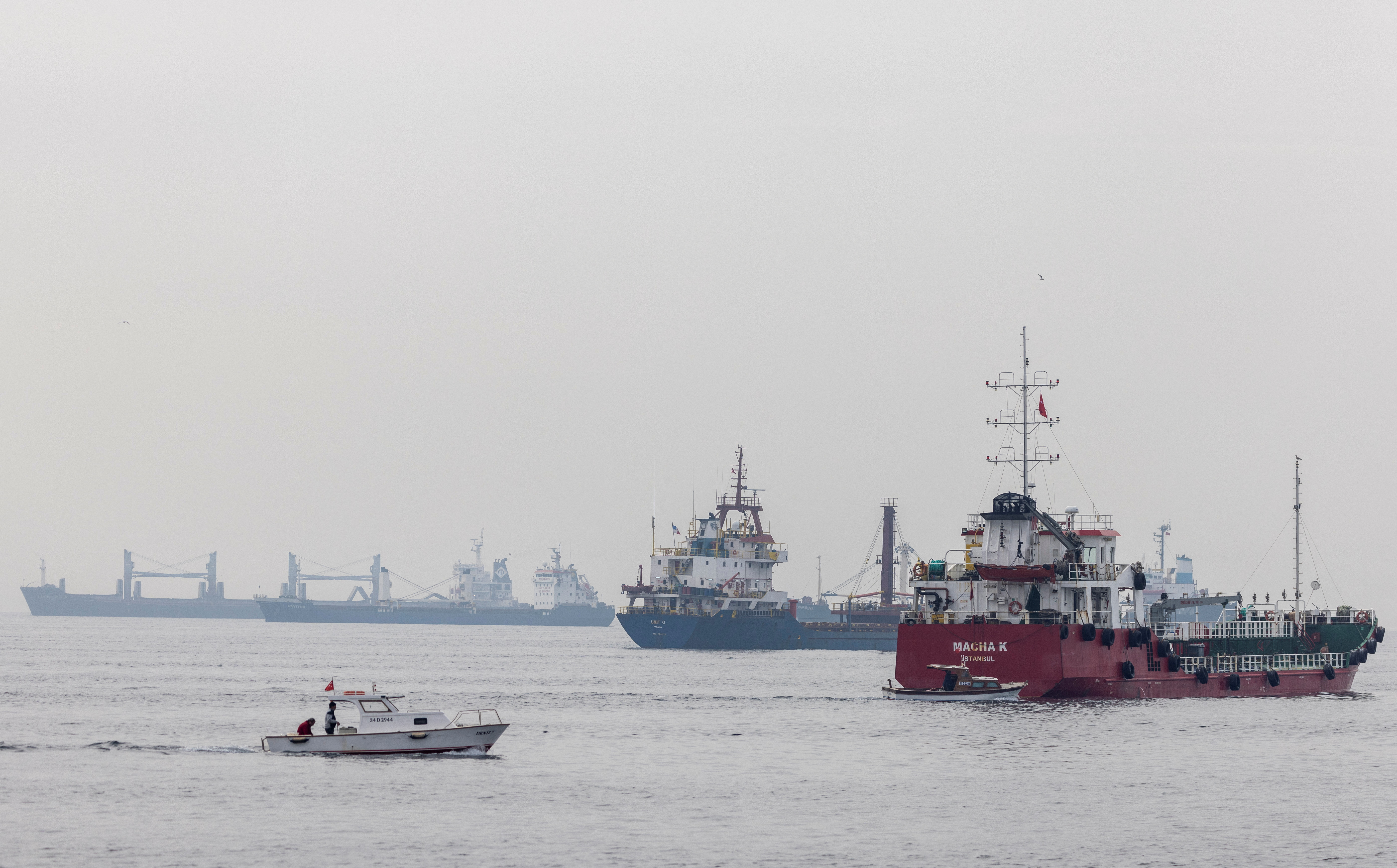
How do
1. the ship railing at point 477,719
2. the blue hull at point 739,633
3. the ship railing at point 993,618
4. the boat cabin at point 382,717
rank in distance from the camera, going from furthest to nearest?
the blue hull at point 739,633 < the ship railing at point 993,618 < the ship railing at point 477,719 < the boat cabin at point 382,717

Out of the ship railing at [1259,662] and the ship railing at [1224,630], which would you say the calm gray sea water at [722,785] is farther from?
the ship railing at [1224,630]

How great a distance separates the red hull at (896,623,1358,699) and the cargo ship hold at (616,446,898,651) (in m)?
71.4

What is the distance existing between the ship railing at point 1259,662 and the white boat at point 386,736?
3984 cm

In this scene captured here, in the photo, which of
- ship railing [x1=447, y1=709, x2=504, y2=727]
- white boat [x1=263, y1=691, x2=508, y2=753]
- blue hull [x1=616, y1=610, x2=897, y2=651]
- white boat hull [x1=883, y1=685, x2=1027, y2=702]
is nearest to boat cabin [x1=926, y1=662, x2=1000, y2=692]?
white boat hull [x1=883, y1=685, x2=1027, y2=702]

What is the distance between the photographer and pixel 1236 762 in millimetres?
56344

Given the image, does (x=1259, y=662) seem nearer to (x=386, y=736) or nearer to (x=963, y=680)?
(x=963, y=680)

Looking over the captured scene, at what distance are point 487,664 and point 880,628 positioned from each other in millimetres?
46280

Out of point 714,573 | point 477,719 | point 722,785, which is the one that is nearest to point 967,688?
point 477,719

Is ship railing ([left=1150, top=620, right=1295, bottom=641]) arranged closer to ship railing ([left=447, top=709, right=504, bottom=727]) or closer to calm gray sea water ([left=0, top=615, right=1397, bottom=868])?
calm gray sea water ([left=0, top=615, right=1397, bottom=868])

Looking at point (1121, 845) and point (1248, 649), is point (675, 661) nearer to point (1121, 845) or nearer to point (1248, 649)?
point (1248, 649)

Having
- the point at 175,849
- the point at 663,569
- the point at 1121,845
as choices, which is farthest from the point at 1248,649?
the point at 663,569

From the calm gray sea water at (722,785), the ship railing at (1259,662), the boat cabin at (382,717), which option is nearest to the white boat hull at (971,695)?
the calm gray sea water at (722,785)

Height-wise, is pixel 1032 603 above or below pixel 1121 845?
above

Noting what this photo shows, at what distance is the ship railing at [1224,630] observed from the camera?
269 ft
